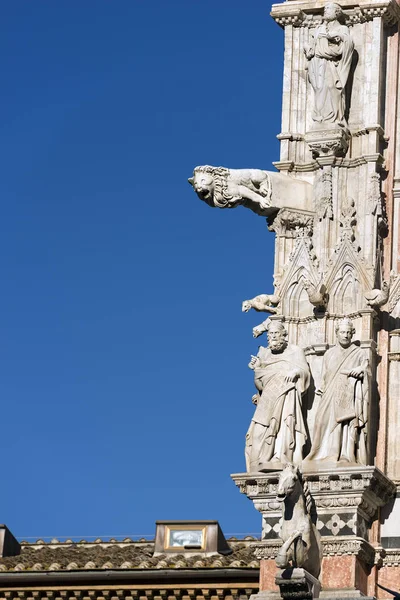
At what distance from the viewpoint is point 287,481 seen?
32.6 metres

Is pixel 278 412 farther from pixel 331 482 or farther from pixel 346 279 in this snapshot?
pixel 346 279

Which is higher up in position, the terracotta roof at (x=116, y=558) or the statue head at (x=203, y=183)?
the statue head at (x=203, y=183)

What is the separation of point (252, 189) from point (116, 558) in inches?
434

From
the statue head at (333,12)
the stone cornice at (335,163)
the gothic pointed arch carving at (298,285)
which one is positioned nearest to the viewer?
the gothic pointed arch carving at (298,285)

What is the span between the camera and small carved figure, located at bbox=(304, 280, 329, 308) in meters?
34.6

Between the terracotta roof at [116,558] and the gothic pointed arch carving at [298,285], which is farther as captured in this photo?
the terracotta roof at [116,558]

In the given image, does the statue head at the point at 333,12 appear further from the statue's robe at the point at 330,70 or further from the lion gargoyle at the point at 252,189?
the lion gargoyle at the point at 252,189

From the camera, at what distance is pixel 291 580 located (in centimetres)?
3275

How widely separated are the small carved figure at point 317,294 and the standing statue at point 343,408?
47cm

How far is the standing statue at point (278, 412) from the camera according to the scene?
34.0 meters

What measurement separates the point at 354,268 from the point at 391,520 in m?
3.02

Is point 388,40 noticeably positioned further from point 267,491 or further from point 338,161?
point 267,491

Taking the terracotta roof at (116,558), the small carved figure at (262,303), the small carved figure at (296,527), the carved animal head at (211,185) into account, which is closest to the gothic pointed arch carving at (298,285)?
the small carved figure at (262,303)

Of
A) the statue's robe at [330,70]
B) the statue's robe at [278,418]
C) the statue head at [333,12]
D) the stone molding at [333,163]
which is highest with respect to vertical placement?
the statue head at [333,12]
